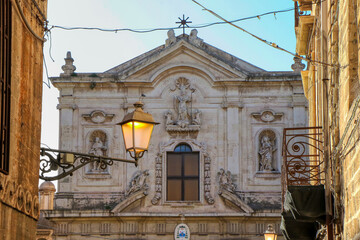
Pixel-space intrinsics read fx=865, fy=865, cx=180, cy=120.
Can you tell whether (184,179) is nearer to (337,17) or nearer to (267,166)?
(267,166)

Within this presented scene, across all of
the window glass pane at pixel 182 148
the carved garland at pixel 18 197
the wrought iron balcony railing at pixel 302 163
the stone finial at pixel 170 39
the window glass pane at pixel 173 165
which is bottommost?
the carved garland at pixel 18 197

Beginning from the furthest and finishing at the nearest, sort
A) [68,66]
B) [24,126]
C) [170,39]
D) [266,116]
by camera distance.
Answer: [170,39]
[68,66]
[266,116]
[24,126]

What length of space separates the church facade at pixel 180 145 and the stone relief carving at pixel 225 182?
0.12 ft

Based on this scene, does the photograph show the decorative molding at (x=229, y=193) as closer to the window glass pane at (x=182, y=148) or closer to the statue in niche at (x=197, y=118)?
the window glass pane at (x=182, y=148)

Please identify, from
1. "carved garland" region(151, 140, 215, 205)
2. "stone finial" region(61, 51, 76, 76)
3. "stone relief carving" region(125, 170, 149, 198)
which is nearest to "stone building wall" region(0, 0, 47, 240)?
"stone relief carving" region(125, 170, 149, 198)

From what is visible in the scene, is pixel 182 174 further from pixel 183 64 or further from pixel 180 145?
pixel 183 64

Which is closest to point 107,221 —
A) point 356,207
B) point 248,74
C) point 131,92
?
point 131,92

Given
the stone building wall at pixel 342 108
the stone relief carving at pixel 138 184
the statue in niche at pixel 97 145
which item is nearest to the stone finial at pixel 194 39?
the statue in niche at pixel 97 145

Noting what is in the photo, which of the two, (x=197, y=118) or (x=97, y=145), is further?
(x=197, y=118)

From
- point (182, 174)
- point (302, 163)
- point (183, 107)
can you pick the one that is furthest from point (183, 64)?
point (302, 163)

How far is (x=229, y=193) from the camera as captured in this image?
100.0 ft

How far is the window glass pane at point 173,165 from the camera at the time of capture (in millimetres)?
31109

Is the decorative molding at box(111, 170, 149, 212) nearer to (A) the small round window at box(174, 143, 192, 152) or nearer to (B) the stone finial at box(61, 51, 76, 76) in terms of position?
(A) the small round window at box(174, 143, 192, 152)

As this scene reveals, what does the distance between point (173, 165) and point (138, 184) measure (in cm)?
144
